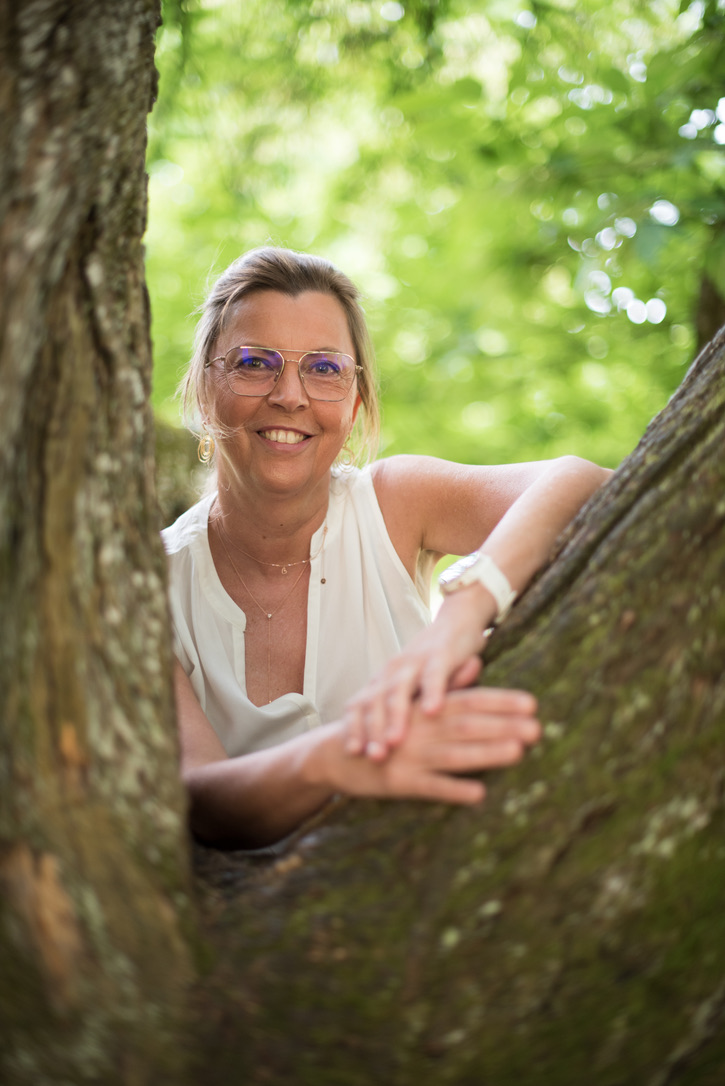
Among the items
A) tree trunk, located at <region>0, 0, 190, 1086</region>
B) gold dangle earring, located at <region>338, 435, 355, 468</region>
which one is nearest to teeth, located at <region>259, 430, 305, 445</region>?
gold dangle earring, located at <region>338, 435, 355, 468</region>

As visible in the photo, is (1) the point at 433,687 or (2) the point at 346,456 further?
(2) the point at 346,456

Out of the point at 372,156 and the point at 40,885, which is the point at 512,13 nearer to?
the point at 372,156

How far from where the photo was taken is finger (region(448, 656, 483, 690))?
5.54 ft

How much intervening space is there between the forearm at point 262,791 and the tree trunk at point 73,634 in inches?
11.0

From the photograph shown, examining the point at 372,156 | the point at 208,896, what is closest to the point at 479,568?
the point at 208,896

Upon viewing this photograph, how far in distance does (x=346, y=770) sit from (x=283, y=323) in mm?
1724

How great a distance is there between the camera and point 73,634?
1.43 m

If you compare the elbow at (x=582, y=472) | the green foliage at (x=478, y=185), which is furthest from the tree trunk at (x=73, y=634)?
the green foliage at (x=478, y=185)

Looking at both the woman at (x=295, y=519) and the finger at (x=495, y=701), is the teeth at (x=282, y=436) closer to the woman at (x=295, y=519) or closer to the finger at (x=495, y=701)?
the woman at (x=295, y=519)

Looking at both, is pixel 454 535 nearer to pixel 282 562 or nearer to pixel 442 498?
pixel 442 498

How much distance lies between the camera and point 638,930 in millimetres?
1440

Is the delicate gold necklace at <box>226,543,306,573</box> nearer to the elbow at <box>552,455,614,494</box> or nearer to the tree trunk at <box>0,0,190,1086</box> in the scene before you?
the elbow at <box>552,455,614,494</box>

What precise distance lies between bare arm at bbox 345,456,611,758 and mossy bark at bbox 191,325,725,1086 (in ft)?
0.46

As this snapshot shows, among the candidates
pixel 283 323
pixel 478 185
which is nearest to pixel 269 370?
pixel 283 323
